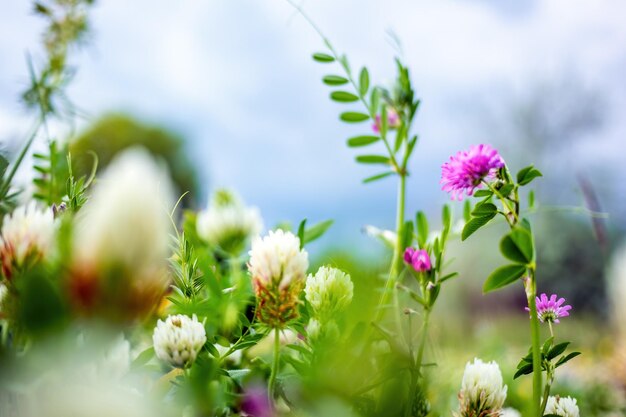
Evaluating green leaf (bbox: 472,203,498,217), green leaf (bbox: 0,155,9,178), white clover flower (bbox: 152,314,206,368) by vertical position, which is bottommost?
white clover flower (bbox: 152,314,206,368)

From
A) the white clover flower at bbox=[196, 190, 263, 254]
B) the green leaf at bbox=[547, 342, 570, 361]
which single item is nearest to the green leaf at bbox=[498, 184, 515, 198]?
the green leaf at bbox=[547, 342, 570, 361]

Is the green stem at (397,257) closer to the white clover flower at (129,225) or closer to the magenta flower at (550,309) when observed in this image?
the magenta flower at (550,309)

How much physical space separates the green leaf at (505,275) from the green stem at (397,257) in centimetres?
12

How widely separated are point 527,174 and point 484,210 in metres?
0.04

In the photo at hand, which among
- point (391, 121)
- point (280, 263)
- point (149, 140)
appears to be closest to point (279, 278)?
point (280, 263)

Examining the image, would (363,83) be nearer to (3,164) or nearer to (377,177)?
(377,177)

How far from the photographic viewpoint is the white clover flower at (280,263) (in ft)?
0.98

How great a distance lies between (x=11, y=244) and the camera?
237mm

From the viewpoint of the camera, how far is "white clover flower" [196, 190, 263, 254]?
0.66 metres

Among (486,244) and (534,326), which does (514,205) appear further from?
(486,244)

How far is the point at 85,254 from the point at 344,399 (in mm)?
123

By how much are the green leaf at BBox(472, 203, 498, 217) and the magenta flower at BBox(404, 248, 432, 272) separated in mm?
45

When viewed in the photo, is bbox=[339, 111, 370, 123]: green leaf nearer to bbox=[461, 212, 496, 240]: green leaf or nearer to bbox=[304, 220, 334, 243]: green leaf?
bbox=[304, 220, 334, 243]: green leaf

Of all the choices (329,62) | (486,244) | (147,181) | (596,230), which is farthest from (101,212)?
(486,244)
